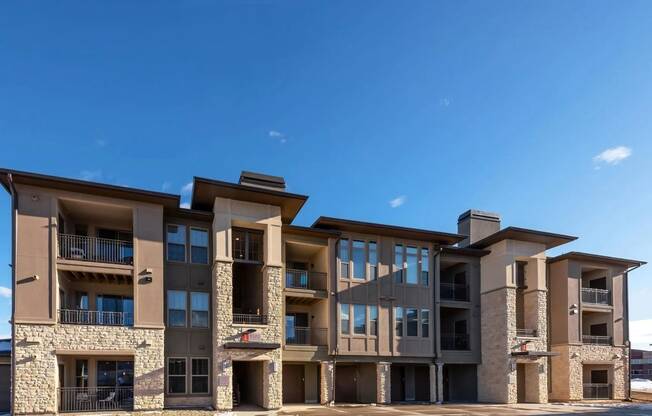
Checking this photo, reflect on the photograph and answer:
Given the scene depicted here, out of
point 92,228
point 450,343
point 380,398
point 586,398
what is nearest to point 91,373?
point 92,228

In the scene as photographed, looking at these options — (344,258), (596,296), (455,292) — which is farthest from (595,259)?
(344,258)

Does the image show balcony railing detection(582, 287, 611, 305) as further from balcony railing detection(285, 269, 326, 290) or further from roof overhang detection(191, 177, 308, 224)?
roof overhang detection(191, 177, 308, 224)

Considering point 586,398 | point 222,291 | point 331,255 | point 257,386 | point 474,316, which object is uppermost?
point 331,255

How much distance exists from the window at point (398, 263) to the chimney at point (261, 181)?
6.88 m

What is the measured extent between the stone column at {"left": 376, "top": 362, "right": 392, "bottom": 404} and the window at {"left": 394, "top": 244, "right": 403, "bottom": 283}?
439 cm

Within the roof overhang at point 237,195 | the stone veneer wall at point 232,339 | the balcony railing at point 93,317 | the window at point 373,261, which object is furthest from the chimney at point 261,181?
the balcony railing at point 93,317

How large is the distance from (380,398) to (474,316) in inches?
293

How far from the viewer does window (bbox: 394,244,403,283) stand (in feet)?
85.6

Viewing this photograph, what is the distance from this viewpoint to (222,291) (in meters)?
21.8

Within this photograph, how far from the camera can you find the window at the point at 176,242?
Answer: 22.4 metres

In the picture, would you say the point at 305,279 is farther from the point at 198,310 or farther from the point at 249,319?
the point at 198,310

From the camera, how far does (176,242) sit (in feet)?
74.1

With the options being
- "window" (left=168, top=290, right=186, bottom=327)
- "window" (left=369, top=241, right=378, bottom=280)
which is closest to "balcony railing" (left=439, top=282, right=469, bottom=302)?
"window" (left=369, top=241, right=378, bottom=280)

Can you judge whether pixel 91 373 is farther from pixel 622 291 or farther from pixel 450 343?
pixel 622 291
